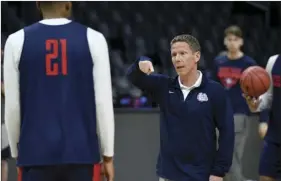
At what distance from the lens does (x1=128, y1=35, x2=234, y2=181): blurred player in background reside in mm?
3627

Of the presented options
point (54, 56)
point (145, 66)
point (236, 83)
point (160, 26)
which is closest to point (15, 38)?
point (54, 56)

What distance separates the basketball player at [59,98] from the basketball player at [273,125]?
2.31m

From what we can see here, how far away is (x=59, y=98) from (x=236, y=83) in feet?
12.0

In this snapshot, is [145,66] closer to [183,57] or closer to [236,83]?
[183,57]

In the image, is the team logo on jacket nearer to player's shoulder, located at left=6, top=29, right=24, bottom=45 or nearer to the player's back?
the player's back

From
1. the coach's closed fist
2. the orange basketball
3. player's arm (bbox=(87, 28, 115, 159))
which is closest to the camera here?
player's arm (bbox=(87, 28, 115, 159))

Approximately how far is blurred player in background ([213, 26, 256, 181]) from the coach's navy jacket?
8.63 feet

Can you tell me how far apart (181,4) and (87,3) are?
1297 millimetres

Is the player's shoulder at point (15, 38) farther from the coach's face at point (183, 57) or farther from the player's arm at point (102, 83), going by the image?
the coach's face at point (183, 57)

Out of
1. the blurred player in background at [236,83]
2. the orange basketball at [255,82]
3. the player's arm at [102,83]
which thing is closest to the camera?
the player's arm at [102,83]

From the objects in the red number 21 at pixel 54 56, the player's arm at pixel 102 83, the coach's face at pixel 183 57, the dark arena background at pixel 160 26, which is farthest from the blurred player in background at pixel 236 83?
the red number 21 at pixel 54 56

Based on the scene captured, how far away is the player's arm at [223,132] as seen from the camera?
361 centimetres

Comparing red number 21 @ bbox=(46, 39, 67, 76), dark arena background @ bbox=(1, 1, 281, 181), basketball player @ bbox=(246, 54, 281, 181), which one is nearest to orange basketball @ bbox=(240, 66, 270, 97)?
basketball player @ bbox=(246, 54, 281, 181)

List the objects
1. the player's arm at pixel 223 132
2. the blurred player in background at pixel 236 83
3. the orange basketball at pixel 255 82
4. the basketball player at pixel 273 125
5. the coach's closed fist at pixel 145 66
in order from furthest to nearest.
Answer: the blurred player in background at pixel 236 83 < the basketball player at pixel 273 125 < the orange basketball at pixel 255 82 < the coach's closed fist at pixel 145 66 < the player's arm at pixel 223 132
